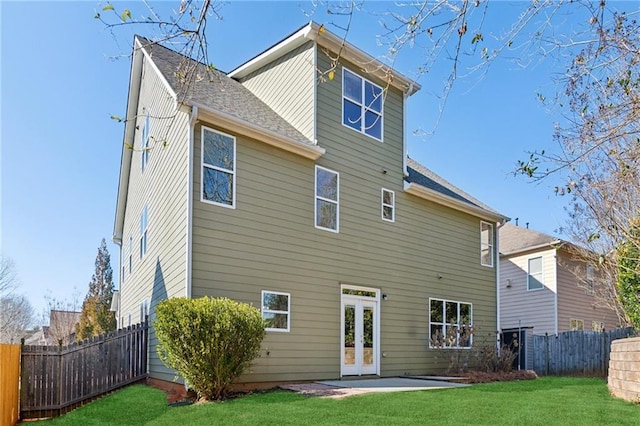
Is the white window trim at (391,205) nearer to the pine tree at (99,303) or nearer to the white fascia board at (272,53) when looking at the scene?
the white fascia board at (272,53)

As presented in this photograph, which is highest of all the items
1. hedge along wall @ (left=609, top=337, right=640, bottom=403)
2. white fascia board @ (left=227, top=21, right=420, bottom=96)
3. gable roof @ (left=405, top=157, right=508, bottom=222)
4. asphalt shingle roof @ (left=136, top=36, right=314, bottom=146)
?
white fascia board @ (left=227, top=21, right=420, bottom=96)

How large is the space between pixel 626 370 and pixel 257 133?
798cm

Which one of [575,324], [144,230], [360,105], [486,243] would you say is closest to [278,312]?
[144,230]

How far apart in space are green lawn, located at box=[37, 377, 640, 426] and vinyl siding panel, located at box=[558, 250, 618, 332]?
40.1 ft

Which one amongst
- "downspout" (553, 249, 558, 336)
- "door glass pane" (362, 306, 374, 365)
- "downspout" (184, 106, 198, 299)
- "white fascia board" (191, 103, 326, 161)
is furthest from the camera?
"downspout" (553, 249, 558, 336)

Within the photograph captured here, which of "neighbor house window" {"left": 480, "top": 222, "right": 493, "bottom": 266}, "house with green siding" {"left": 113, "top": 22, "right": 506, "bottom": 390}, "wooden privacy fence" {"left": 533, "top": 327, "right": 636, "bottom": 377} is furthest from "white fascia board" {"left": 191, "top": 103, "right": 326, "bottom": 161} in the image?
"wooden privacy fence" {"left": 533, "top": 327, "right": 636, "bottom": 377}

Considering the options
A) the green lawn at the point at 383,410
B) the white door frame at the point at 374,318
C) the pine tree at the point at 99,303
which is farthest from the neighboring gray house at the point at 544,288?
the pine tree at the point at 99,303

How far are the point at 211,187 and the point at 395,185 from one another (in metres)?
5.64

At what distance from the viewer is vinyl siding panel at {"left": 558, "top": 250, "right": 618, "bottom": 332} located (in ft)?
70.2

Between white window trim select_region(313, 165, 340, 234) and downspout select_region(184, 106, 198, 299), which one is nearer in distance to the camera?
downspout select_region(184, 106, 198, 299)

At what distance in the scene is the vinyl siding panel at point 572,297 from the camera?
21.4 m

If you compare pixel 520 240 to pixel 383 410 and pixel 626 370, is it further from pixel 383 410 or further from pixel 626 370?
pixel 383 410

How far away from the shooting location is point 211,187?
34.2 feet

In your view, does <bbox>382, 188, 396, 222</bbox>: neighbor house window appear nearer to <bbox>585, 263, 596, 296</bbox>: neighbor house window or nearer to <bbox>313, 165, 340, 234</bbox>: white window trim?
<bbox>313, 165, 340, 234</bbox>: white window trim
